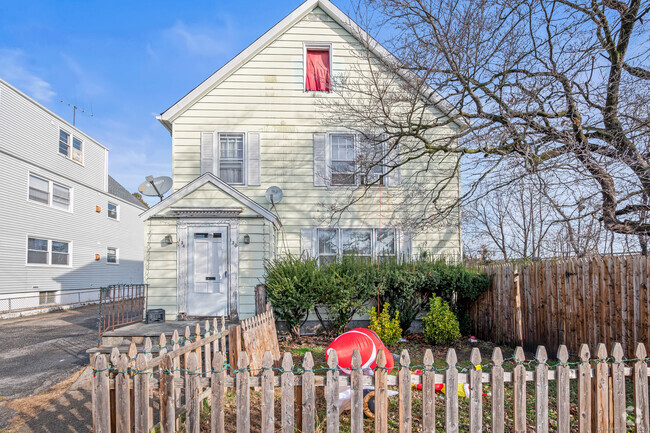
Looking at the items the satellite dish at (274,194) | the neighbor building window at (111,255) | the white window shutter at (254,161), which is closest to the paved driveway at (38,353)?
the satellite dish at (274,194)

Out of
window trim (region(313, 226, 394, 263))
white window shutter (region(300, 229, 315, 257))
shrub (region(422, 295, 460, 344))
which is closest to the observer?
shrub (region(422, 295, 460, 344))

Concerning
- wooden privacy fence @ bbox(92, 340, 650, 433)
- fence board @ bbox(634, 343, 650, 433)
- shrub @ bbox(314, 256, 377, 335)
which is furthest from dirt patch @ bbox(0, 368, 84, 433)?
fence board @ bbox(634, 343, 650, 433)

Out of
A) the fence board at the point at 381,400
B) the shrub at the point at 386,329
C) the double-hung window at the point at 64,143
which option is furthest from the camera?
the double-hung window at the point at 64,143

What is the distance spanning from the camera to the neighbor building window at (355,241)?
12.1 metres

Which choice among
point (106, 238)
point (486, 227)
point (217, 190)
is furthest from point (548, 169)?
point (106, 238)

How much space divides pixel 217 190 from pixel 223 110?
3.13 metres

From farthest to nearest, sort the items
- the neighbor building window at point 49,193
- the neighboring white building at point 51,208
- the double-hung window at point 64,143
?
the double-hung window at point 64,143 < the neighbor building window at point 49,193 < the neighboring white building at point 51,208

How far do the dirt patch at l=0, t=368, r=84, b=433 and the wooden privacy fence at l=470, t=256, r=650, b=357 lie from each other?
845cm

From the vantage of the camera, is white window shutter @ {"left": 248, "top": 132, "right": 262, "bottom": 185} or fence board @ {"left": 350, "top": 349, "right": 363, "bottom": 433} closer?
fence board @ {"left": 350, "top": 349, "right": 363, "bottom": 433}

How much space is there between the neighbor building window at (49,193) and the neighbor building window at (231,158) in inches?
475

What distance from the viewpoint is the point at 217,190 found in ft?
33.8

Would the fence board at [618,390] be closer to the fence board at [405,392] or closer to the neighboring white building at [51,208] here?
the fence board at [405,392]

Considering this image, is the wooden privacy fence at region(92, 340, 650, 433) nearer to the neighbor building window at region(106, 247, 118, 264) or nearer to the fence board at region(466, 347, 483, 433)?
the fence board at region(466, 347, 483, 433)

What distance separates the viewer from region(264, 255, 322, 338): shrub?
949 cm
